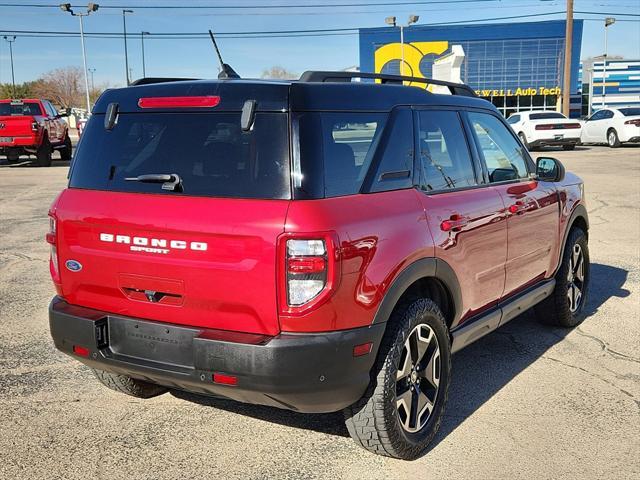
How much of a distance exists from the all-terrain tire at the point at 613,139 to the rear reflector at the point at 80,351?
1055 inches

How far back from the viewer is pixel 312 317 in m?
2.88

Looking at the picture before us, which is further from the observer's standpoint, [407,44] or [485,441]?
[407,44]

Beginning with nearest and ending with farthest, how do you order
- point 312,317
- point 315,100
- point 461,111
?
point 312,317 < point 315,100 < point 461,111

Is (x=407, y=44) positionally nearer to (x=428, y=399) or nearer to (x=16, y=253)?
(x=16, y=253)

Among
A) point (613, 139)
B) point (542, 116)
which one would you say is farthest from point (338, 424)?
point (613, 139)

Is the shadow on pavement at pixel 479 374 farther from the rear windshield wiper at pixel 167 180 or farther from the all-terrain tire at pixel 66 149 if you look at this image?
the all-terrain tire at pixel 66 149

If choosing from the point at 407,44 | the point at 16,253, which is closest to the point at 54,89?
the point at 407,44

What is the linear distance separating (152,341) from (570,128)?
2481 cm

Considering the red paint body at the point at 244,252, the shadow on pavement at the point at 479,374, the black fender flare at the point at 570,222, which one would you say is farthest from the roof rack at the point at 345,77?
the shadow on pavement at the point at 479,374

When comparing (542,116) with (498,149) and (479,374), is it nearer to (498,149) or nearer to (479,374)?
(498,149)

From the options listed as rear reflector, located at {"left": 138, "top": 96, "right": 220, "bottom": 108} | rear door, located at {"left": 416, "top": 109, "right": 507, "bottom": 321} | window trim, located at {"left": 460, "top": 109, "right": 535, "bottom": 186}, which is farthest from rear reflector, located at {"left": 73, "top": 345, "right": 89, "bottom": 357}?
window trim, located at {"left": 460, "top": 109, "right": 535, "bottom": 186}

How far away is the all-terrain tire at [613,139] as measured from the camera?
26.6 metres

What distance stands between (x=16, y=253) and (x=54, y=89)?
3690 inches

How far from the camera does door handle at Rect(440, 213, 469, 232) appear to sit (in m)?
3.63
